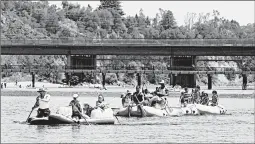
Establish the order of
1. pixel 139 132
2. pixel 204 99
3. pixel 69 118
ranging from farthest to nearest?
pixel 204 99
pixel 69 118
pixel 139 132

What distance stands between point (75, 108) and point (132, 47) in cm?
7818

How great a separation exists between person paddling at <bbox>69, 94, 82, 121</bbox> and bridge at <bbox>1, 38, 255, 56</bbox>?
75.1m

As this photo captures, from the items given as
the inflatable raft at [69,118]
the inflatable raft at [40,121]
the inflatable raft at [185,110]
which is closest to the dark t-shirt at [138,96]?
the inflatable raft at [185,110]

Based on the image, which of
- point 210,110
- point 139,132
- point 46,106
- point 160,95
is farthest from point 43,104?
point 210,110

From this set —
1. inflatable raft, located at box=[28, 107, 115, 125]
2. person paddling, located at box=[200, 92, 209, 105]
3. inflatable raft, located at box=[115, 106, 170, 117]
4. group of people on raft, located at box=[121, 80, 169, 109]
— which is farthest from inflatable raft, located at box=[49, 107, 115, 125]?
person paddling, located at box=[200, 92, 209, 105]

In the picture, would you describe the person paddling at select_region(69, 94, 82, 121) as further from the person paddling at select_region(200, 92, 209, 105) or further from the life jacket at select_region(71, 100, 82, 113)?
the person paddling at select_region(200, 92, 209, 105)

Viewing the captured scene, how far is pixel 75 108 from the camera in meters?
34.8

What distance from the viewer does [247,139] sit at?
31.5m

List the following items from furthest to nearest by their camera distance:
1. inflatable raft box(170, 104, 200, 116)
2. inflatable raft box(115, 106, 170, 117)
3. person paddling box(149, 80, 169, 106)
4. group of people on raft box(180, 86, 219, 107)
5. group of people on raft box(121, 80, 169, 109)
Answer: group of people on raft box(180, 86, 219, 107) < inflatable raft box(170, 104, 200, 116) < person paddling box(149, 80, 169, 106) < inflatable raft box(115, 106, 170, 117) < group of people on raft box(121, 80, 169, 109)

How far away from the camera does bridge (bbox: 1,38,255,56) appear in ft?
361

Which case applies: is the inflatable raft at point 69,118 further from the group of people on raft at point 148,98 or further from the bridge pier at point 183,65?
the bridge pier at point 183,65

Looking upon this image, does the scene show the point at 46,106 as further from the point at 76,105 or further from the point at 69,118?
the point at 76,105

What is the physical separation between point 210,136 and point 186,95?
14629 mm

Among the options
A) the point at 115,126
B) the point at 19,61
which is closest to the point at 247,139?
the point at 115,126
